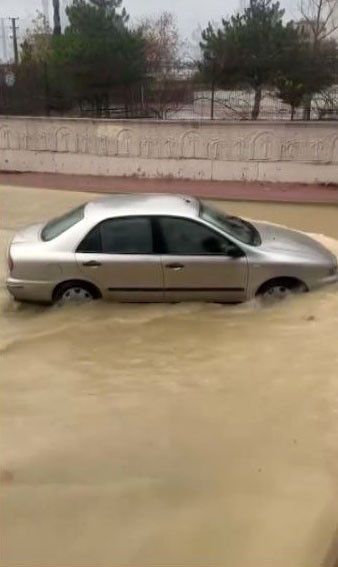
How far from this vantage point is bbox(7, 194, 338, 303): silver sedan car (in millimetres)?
7176

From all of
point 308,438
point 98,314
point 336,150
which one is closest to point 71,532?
point 308,438

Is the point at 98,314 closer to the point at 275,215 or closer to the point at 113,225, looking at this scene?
the point at 113,225

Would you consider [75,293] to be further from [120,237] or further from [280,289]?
[280,289]

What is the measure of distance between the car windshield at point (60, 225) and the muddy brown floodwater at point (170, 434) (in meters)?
0.95

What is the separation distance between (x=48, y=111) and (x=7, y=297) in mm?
17356

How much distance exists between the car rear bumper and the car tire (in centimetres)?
10

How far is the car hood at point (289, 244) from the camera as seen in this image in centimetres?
739

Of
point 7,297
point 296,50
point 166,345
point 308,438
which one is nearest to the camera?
point 308,438

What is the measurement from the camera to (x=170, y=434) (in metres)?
4.99

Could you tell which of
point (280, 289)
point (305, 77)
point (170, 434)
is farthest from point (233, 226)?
point (305, 77)

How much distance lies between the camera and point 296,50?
2339 cm

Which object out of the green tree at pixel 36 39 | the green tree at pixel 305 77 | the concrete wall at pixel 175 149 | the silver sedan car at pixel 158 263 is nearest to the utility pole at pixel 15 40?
the green tree at pixel 36 39

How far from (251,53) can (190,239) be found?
18783mm

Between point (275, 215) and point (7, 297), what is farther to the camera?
point (275, 215)
